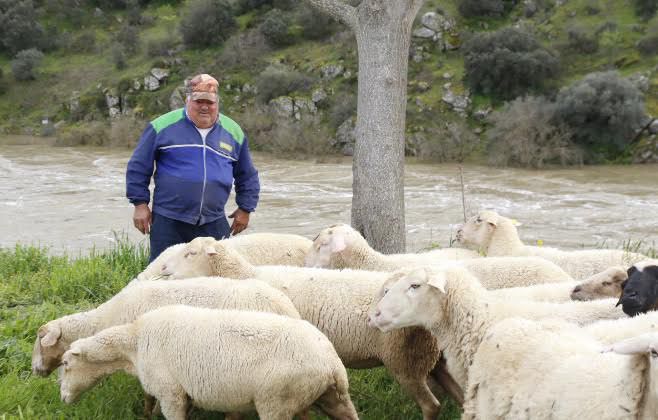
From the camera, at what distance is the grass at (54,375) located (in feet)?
12.8

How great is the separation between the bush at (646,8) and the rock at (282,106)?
17.0 metres

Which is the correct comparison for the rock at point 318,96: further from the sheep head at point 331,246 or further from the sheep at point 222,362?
the sheep at point 222,362

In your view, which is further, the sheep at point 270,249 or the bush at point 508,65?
the bush at point 508,65

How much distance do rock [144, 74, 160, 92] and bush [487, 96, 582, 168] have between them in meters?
19.8

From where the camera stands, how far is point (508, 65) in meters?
29.3

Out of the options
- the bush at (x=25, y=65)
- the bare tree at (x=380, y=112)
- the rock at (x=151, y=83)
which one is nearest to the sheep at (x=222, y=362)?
the bare tree at (x=380, y=112)

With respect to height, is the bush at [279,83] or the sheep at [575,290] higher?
the bush at [279,83]

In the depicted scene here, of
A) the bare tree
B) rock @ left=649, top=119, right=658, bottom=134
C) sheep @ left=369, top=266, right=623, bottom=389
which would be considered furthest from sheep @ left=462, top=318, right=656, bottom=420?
rock @ left=649, top=119, right=658, bottom=134

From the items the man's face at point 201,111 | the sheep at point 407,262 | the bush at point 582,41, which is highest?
the bush at point 582,41

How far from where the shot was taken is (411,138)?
2827 cm

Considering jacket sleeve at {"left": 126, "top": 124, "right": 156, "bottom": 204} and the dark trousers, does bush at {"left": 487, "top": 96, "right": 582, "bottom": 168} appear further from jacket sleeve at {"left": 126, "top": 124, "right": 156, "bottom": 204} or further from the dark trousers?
jacket sleeve at {"left": 126, "top": 124, "right": 156, "bottom": 204}

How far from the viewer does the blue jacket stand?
5496mm

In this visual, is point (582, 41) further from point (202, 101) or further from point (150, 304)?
point (150, 304)

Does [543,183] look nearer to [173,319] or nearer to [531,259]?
[531,259]
